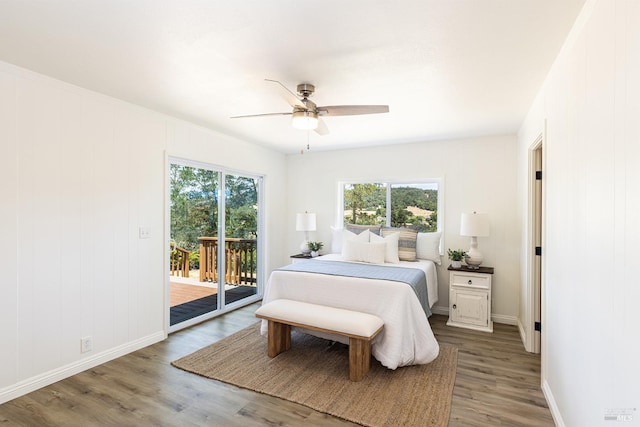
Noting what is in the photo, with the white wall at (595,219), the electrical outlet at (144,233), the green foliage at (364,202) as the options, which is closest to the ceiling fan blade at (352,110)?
the white wall at (595,219)

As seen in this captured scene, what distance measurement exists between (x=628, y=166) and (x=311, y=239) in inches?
183

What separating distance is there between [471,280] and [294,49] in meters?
3.38

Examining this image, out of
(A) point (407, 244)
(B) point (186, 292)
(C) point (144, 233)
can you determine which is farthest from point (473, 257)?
(C) point (144, 233)

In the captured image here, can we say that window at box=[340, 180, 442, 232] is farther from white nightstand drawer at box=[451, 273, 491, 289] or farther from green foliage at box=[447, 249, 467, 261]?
white nightstand drawer at box=[451, 273, 491, 289]

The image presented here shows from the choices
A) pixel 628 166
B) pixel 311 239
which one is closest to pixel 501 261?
pixel 311 239

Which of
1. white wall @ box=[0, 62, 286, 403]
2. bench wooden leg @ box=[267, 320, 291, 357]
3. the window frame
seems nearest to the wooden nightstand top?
the window frame

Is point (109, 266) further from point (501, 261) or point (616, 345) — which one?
point (501, 261)

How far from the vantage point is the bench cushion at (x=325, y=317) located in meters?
2.70

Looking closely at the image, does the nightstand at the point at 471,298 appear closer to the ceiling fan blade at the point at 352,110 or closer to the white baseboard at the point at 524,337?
the white baseboard at the point at 524,337

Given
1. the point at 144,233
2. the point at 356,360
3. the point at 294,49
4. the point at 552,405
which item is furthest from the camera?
the point at 144,233

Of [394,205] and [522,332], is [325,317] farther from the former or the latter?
[394,205]

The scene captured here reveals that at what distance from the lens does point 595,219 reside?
1544 mm

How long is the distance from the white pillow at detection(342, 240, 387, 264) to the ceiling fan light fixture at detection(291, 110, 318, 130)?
2.02 m

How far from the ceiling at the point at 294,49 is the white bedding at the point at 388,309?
68.7 inches
